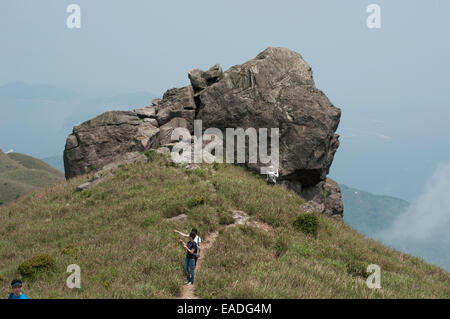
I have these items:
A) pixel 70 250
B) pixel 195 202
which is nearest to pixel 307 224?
pixel 195 202

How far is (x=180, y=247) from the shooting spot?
14.4 meters

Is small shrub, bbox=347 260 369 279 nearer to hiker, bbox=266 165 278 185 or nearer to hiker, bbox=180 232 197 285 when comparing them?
hiker, bbox=180 232 197 285

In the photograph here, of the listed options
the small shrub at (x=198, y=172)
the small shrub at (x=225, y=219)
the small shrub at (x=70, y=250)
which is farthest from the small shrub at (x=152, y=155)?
the small shrub at (x=70, y=250)

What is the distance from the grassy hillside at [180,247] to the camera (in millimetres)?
10969

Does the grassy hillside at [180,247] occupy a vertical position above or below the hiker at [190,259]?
below

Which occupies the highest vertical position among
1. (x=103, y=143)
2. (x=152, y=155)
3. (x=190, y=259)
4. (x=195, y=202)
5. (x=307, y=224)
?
(x=103, y=143)

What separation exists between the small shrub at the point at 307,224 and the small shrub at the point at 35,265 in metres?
11.5

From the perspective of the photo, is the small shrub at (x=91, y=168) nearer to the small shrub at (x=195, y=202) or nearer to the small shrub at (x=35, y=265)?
the small shrub at (x=195, y=202)

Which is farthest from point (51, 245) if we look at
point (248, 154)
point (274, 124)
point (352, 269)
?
point (274, 124)

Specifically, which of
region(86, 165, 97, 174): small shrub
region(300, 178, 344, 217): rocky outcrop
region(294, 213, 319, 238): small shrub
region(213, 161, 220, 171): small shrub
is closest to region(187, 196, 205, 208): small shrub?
region(294, 213, 319, 238): small shrub

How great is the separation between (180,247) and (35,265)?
5661 millimetres

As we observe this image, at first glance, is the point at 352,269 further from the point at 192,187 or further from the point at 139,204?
the point at 139,204

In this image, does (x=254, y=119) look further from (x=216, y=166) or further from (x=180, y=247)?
(x=180, y=247)
